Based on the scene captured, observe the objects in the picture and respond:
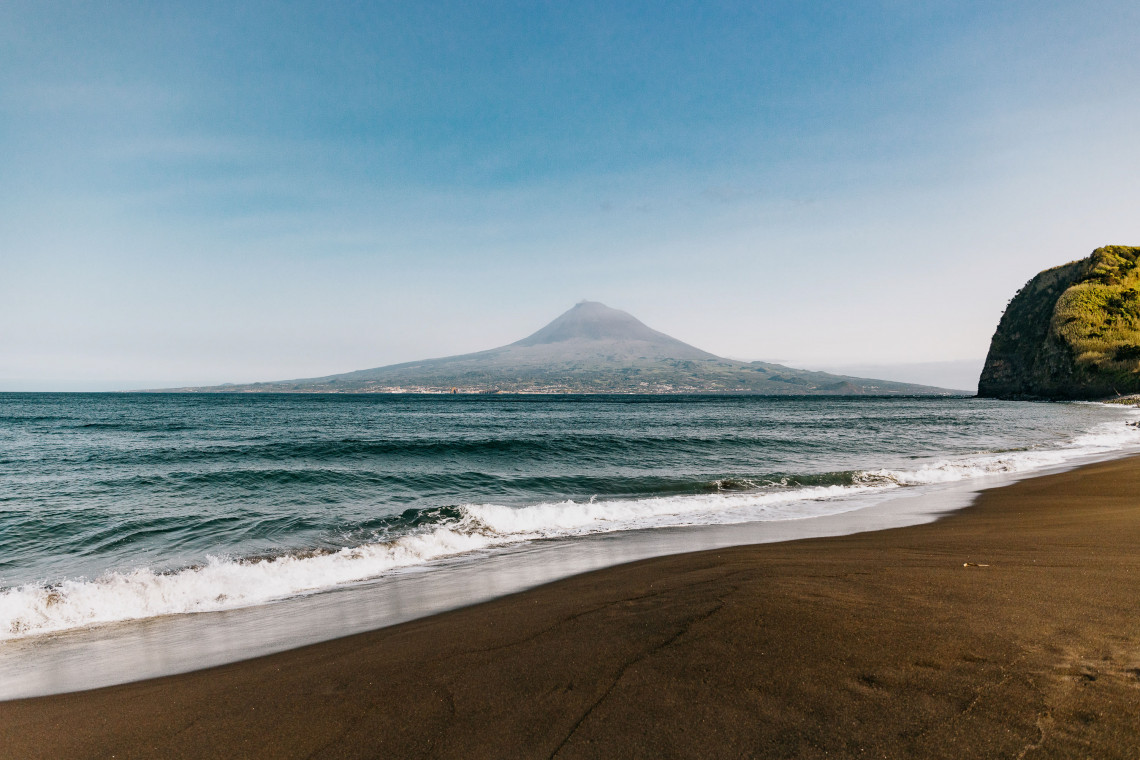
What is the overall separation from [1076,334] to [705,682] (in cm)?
11292

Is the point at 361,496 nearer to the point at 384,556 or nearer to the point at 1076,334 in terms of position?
the point at 384,556

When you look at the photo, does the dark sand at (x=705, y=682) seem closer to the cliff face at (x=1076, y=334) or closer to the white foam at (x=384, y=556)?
the white foam at (x=384, y=556)

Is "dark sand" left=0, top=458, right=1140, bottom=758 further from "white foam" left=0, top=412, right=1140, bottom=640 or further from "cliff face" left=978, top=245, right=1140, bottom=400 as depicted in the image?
"cliff face" left=978, top=245, right=1140, bottom=400

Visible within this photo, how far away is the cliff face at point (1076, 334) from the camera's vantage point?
7925 centimetres

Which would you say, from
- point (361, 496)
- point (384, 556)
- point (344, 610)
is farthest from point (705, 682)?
point (361, 496)

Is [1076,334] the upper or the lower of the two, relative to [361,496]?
upper

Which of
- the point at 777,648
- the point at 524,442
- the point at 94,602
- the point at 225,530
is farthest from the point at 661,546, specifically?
the point at 524,442

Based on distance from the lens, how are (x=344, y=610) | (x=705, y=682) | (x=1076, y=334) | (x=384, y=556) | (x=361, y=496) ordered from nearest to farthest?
(x=705, y=682) → (x=344, y=610) → (x=384, y=556) → (x=361, y=496) → (x=1076, y=334)

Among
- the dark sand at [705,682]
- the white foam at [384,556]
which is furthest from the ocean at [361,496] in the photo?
the dark sand at [705,682]

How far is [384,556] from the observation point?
31.6 ft

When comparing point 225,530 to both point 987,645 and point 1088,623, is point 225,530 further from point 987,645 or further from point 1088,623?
point 1088,623

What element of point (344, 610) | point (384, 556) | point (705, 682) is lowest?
point (384, 556)

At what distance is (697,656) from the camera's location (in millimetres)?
4156

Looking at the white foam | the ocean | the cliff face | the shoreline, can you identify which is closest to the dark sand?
the shoreline
